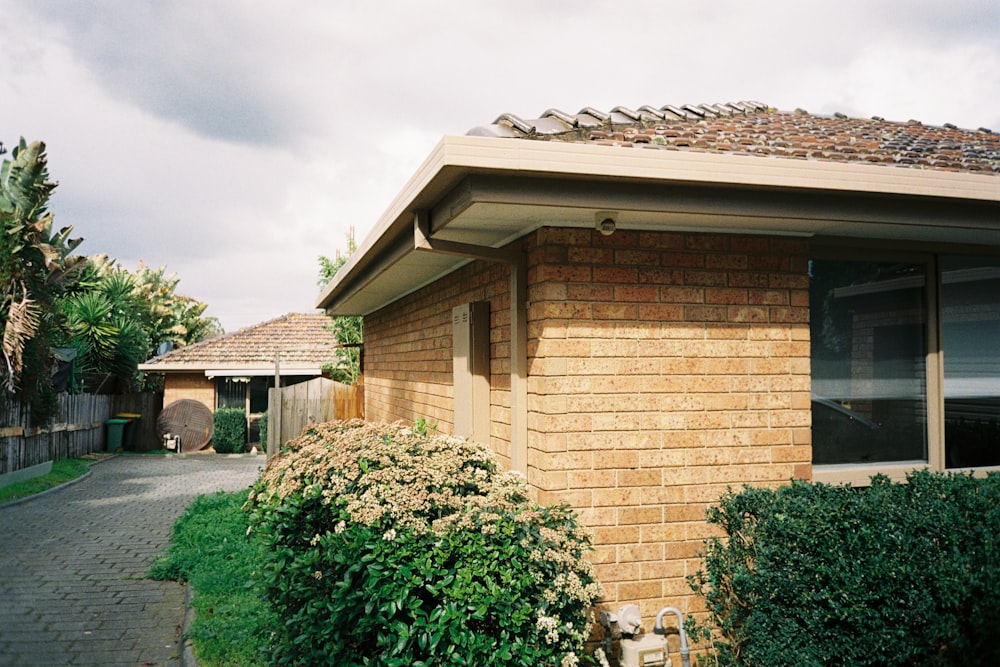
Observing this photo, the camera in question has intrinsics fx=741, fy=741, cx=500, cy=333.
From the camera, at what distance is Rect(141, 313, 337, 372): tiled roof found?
24.0m

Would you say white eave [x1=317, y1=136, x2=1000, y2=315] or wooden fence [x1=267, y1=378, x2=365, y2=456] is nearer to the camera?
white eave [x1=317, y1=136, x2=1000, y2=315]

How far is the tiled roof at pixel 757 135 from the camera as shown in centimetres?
481

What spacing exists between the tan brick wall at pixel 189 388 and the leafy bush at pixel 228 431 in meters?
1.13

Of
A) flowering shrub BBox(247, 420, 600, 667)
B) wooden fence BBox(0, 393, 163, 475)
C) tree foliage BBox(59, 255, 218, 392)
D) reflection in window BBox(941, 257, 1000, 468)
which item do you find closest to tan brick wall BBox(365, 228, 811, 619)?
flowering shrub BBox(247, 420, 600, 667)

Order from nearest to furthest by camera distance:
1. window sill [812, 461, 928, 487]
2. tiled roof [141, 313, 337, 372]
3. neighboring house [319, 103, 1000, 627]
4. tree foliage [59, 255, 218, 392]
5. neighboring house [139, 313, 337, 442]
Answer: neighboring house [319, 103, 1000, 627], window sill [812, 461, 928, 487], tree foliage [59, 255, 218, 392], neighboring house [139, 313, 337, 442], tiled roof [141, 313, 337, 372]

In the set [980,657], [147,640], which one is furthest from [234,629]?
[980,657]

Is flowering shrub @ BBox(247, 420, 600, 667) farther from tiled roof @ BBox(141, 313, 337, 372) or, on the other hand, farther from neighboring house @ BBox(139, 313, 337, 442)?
neighboring house @ BBox(139, 313, 337, 442)

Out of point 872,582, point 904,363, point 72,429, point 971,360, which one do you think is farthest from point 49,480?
point 971,360

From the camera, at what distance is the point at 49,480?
15.6 m

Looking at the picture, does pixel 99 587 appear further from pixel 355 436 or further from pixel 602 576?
pixel 602 576

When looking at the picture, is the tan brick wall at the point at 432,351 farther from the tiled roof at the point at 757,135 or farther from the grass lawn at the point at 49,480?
the grass lawn at the point at 49,480

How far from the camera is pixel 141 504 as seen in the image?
1301 centimetres

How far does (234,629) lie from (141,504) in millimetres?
8550

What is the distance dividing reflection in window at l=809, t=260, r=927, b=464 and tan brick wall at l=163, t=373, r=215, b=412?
73.9ft
